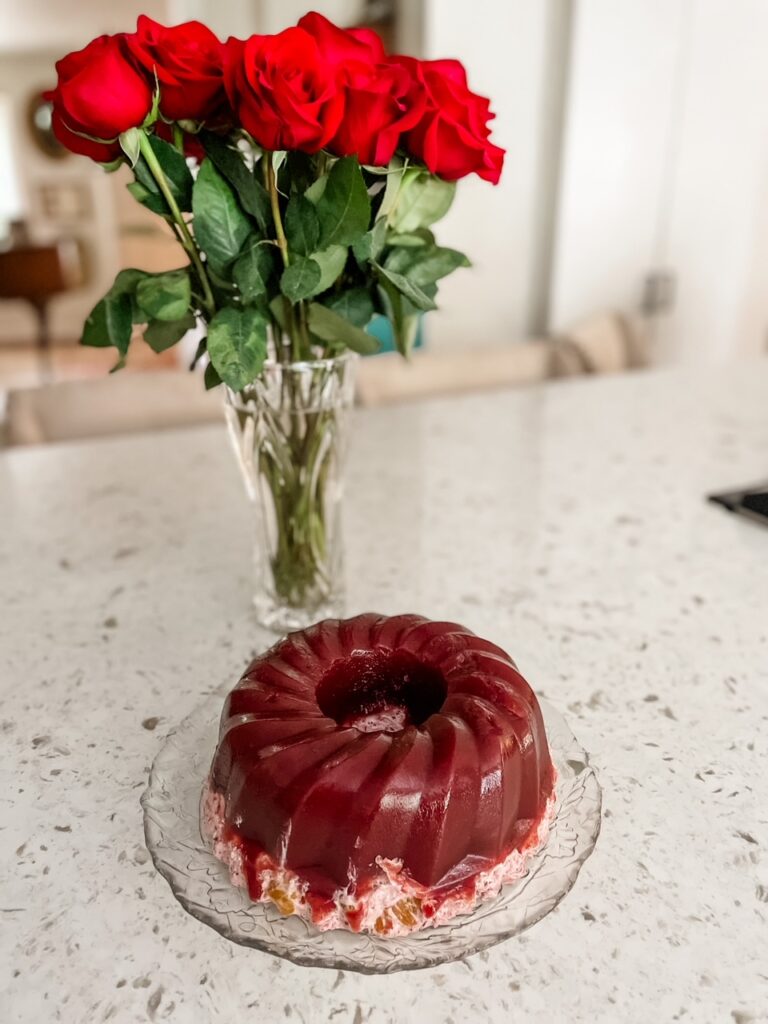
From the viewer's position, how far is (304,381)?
0.73m

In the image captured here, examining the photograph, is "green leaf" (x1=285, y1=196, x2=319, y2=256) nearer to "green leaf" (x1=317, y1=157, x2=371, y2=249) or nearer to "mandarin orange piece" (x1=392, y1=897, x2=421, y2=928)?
"green leaf" (x1=317, y1=157, x2=371, y2=249)

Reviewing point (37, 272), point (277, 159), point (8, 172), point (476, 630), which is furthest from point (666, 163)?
point (8, 172)

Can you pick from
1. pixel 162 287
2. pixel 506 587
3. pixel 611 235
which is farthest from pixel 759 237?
pixel 162 287

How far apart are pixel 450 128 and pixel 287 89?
118 mm

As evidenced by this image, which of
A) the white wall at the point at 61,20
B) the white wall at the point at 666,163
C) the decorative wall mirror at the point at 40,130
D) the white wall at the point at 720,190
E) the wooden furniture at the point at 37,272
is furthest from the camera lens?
the decorative wall mirror at the point at 40,130

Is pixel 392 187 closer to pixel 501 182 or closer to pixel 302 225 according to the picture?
pixel 302 225

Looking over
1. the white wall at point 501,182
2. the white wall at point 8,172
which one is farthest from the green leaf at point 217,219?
the white wall at point 8,172

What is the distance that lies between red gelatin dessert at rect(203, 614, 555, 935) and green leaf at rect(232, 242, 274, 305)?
0.27 meters

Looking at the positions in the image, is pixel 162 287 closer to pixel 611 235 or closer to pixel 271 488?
pixel 271 488

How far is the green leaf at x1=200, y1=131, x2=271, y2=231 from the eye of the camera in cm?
63

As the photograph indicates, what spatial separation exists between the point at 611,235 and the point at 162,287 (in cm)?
242

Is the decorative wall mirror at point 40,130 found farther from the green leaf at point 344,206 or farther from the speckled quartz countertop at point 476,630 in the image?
the green leaf at point 344,206

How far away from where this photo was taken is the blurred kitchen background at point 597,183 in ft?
7.97

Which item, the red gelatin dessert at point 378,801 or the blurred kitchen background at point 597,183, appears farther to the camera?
the blurred kitchen background at point 597,183
